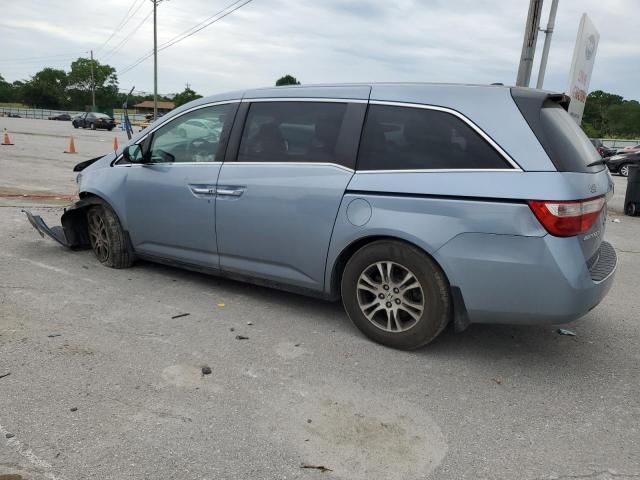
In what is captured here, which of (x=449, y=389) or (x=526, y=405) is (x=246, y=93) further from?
(x=526, y=405)

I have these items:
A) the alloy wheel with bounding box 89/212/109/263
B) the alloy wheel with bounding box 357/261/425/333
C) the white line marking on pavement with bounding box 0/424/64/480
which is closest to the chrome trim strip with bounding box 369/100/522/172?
the alloy wheel with bounding box 357/261/425/333

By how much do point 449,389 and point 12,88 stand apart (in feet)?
421

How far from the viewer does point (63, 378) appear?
10.3 ft

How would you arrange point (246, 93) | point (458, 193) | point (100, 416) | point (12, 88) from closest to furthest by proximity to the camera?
point (100, 416), point (458, 193), point (246, 93), point (12, 88)

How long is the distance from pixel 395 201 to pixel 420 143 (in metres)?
0.42

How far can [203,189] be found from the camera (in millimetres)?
4398

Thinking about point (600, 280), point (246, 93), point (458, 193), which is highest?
point (246, 93)

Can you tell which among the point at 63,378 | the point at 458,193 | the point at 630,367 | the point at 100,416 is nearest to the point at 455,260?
the point at 458,193

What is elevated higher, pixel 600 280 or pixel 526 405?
pixel 600 280

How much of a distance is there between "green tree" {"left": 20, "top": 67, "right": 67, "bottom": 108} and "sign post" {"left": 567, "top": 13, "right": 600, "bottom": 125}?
4068 inches

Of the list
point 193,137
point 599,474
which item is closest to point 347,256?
point 193,137

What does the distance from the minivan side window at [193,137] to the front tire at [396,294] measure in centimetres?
160

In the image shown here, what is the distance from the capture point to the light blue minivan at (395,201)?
315 centimetres

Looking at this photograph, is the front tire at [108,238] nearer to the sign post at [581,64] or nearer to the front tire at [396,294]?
the front tire at [396,294]
